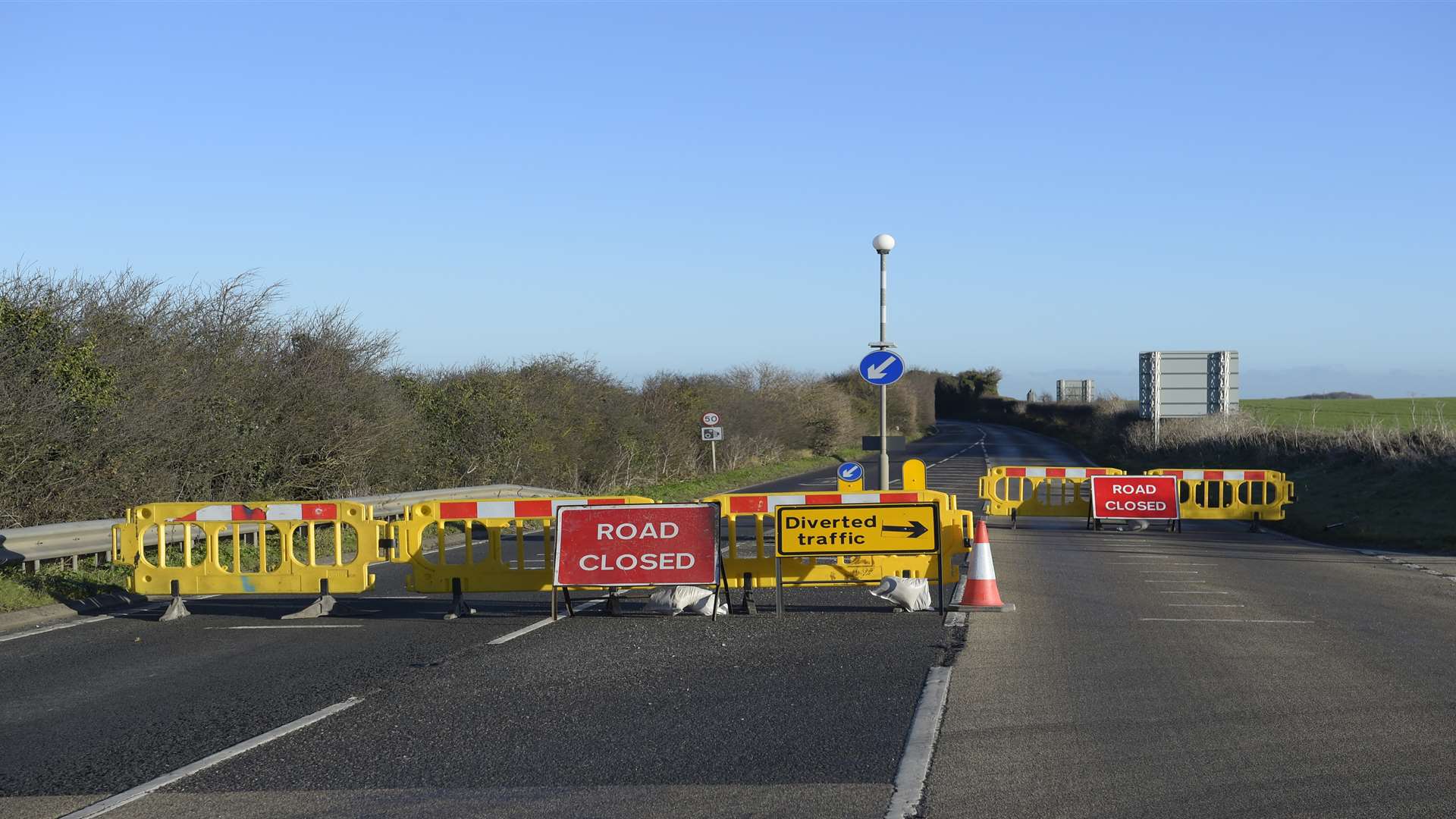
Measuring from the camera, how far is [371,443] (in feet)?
77.6

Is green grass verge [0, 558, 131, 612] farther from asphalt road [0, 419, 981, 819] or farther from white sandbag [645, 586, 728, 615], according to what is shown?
white sandbag [645, 586, 728, 615]

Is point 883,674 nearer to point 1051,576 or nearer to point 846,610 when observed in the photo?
point 846,610

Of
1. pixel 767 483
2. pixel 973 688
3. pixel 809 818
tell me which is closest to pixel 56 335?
pixel 973 688

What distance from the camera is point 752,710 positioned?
7.61 metres

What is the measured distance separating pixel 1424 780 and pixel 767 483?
3352 cm

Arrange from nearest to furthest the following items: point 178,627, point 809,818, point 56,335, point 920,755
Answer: point 809,818 < point 920,755 < point 178,627 < point 56,335

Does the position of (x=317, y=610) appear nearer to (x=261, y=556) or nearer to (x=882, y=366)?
(x=261, y=556)

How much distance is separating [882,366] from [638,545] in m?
9.08

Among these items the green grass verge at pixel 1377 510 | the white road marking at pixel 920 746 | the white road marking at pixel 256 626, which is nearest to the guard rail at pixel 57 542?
the white road marking at pixel 256 626

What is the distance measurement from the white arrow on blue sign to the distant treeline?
375 inches

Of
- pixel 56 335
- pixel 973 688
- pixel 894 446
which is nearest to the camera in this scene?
pixel 973 688

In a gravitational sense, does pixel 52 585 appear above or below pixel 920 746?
above

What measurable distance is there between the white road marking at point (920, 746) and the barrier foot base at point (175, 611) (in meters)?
7.15

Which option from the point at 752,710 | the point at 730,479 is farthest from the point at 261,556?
the point at 730,479
